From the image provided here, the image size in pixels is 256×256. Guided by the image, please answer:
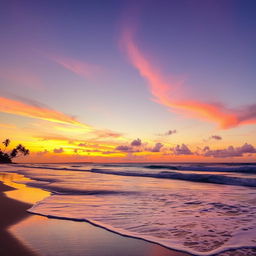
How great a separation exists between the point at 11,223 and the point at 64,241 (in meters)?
1.68

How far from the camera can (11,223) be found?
492 cm

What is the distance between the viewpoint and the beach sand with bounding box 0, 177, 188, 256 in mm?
3455

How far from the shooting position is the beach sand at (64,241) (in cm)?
346

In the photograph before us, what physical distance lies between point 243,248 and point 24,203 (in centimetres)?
590

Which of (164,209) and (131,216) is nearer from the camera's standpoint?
(131,216)

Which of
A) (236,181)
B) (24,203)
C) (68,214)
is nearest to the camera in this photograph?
(68,214)

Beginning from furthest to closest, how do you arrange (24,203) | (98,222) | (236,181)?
(236,181) → (24,203) → (98,222)

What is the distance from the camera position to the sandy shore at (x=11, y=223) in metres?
3.39

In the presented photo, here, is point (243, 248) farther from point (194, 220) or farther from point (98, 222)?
point (98, 222)

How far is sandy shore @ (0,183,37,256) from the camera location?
339 cm

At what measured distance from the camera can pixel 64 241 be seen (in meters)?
3.89

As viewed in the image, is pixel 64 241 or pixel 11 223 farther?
pixel 11 223

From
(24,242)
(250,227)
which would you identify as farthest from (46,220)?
(250,227)

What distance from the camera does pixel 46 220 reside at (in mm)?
5234
